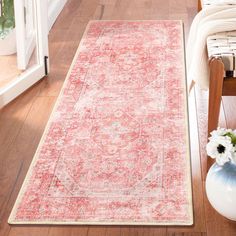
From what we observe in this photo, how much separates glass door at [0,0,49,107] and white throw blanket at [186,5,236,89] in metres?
0.99

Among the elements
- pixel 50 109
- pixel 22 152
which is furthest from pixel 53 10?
pixel 22 152

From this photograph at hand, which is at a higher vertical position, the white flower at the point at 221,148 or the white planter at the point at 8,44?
the white flower at the point at 221,148

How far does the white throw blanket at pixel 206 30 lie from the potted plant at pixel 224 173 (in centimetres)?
60

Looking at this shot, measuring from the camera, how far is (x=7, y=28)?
366cm

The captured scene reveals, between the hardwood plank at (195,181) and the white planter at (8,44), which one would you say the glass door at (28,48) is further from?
the hardwood plank at (195,181)

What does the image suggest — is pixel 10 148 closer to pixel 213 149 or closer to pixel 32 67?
pixel 32 67

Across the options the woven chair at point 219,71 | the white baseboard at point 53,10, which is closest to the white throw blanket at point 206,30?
the woven chair at point 219,71

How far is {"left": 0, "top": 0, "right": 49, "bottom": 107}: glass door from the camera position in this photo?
145 inches

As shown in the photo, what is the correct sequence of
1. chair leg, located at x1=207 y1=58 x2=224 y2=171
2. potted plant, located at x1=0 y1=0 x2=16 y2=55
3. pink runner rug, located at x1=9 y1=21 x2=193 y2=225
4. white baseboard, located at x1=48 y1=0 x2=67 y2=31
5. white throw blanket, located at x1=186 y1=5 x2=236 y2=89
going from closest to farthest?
1. pink runner rug, located at x1=9 y1=21 x2=193 y2=225
2. chair leg, located at x1=207 y1=58 x2=224 y2=171
3. white throw blanket, located at x1=186 y1=5 x2=236 y2=89
4. potted plant, located at x1=0 y1=0 x2=16 y2=55
5. white baseboard, located at x1=48 y1=0 x2=67 y2=31

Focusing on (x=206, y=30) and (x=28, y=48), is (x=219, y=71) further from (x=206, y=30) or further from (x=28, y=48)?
(x=28, y=48)

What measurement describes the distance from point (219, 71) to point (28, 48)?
1.40 m

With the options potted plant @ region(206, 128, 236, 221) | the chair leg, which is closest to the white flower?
potted plant @ region(206, 128, 236, 221)

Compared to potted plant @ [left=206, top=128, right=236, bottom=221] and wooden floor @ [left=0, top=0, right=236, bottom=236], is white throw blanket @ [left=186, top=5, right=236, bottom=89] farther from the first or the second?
potted plant @ [left=206, top=128, right=236, bottom=221]

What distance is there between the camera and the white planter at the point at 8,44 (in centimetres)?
362
